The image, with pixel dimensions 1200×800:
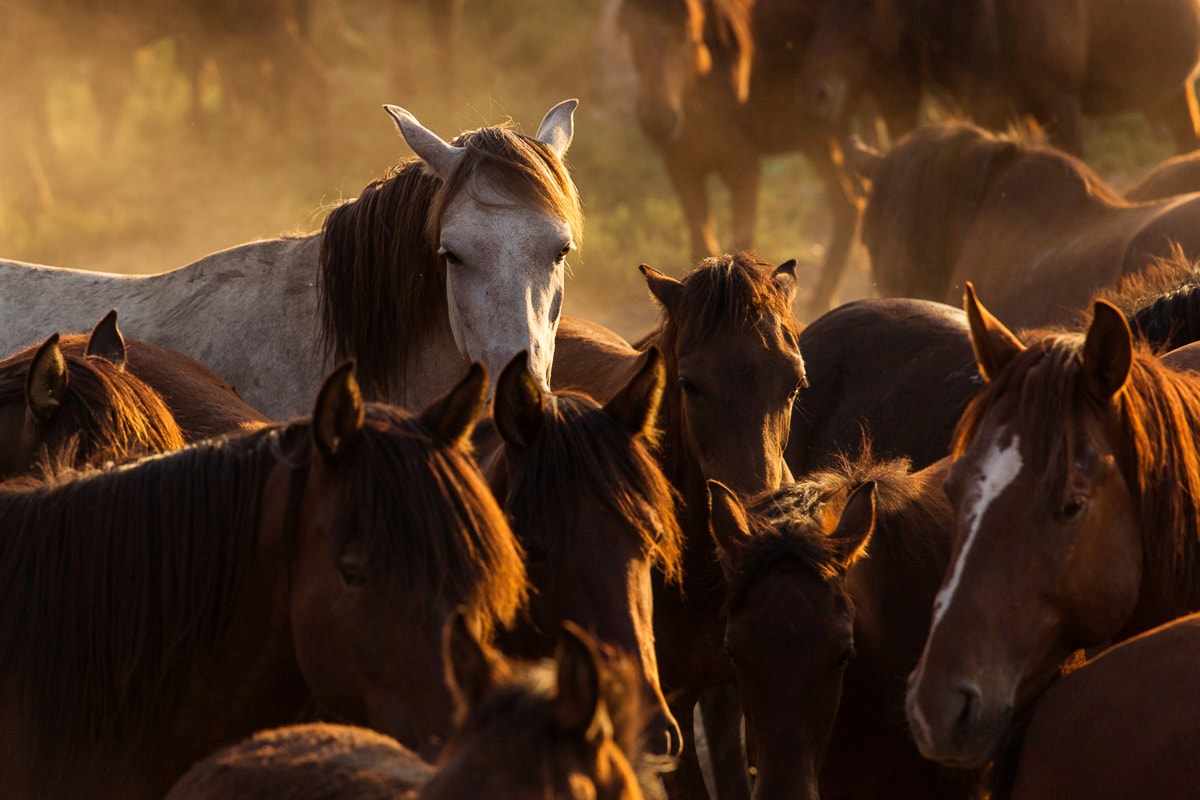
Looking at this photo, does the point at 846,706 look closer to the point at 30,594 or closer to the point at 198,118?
the point at 30,594

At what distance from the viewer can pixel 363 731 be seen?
2.23 meters

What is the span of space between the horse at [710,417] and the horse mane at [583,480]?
780 millimetres

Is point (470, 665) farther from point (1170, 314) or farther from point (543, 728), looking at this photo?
point (1170, 314)

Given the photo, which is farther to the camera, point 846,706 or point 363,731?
point 846,706

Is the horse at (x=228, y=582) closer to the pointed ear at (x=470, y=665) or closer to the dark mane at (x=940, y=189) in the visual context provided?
the pointed ear at (x=470, y=665)

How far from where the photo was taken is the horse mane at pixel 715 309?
379 centimetres

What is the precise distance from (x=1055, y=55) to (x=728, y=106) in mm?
2472

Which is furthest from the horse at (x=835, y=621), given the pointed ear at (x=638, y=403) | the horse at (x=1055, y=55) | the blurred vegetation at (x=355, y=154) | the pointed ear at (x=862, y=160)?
the blurred vegetation at (x=355, y=154)

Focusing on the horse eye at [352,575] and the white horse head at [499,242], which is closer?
the horse eye at [352,575]

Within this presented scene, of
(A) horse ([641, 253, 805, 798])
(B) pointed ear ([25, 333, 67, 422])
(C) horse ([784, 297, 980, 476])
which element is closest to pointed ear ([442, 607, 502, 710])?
(B) pointed ear ([25, 333, 67, 422])

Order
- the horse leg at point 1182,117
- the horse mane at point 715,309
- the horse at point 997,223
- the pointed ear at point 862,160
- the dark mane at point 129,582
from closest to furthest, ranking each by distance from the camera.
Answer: the dark mane at point 129,582 < the horse mane at point 715,309 < the horse at point 997,223 < the pointed ear at point 862,160 < the horse leg at point 1182,117

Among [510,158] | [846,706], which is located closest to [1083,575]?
[846,706]

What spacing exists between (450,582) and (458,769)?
31.0 inches

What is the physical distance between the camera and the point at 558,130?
4594 millimetres
